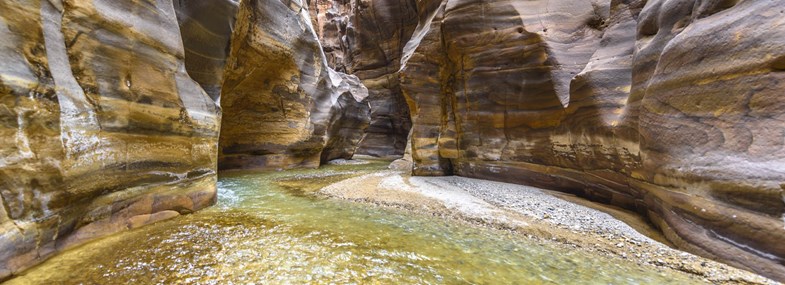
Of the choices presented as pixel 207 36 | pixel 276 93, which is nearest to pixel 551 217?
pixel 207 36

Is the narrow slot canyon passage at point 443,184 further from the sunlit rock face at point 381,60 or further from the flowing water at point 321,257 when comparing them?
the sunlit rock face at point 381,60

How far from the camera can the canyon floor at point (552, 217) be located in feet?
10.8

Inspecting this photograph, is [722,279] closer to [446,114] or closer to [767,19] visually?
[767,19]

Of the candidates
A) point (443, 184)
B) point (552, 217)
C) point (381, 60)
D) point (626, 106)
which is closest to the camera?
point (552, 217)

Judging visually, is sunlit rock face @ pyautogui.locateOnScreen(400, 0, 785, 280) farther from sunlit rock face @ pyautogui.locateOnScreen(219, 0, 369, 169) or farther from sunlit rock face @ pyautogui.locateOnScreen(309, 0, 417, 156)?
sunlit rock face @ pyautogui.locateOnScreen(309, 0, 417, 156)

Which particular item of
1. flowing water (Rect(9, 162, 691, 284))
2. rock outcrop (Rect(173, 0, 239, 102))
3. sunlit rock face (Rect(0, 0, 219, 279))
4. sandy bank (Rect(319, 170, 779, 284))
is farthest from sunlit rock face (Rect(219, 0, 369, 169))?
flowing water (Rect(9, 162, 691, 284))

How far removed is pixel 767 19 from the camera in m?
3.23

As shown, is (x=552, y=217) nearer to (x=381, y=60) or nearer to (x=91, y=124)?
(x=91, y=124)

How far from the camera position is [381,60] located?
81.3 feet

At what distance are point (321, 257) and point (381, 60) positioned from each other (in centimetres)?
2301

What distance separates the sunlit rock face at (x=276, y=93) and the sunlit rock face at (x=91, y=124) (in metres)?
4.57

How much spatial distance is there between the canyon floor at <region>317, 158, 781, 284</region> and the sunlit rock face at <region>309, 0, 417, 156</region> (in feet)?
57.5

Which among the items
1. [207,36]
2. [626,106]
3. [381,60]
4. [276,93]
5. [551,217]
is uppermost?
[381,60]

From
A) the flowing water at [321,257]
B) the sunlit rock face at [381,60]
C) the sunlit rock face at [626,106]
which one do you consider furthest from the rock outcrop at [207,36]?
the sunlit rock face at [381,60]
